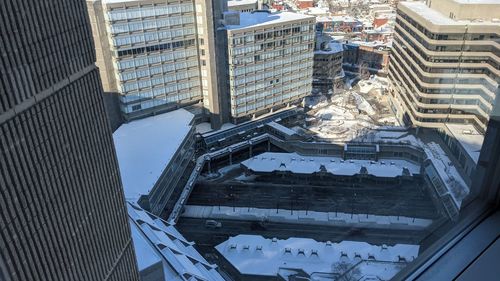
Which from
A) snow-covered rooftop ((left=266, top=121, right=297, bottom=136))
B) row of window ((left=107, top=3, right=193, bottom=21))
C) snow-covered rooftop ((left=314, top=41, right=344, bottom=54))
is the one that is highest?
row of window ((left=107, top=3, right=193, bottom=21))

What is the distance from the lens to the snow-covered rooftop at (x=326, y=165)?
12.4m

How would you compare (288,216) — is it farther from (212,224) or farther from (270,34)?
(270,34)

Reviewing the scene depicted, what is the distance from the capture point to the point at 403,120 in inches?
615

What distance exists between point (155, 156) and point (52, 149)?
703 cm

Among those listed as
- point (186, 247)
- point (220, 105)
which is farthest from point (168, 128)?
point (186, 247)

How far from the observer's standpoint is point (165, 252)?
8086mm

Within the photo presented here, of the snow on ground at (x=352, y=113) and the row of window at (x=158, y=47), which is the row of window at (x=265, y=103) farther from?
the row of window at (x=158, y=47)

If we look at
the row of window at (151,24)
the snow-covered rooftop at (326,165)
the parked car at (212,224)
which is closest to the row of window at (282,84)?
the snow-covered rooftop at (326,165)

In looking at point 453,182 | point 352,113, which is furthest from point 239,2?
point 453,182

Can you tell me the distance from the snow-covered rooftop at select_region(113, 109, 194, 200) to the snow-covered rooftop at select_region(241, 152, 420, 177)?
8.71 ft

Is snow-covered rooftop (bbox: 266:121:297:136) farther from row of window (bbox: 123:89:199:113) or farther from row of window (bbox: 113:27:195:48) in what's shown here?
row of window (bbox: 113:27:195:48)

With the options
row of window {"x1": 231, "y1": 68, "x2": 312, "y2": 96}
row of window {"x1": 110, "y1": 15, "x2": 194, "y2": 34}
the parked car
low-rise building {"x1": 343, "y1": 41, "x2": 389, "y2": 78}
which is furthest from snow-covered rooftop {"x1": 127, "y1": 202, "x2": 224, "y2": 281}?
low-rise building {"x1": 343, "y1": 41, "x2": 389, "y2": 78}

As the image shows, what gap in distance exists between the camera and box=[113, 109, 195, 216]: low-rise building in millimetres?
10367

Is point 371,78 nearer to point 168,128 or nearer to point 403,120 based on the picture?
point 403,120
